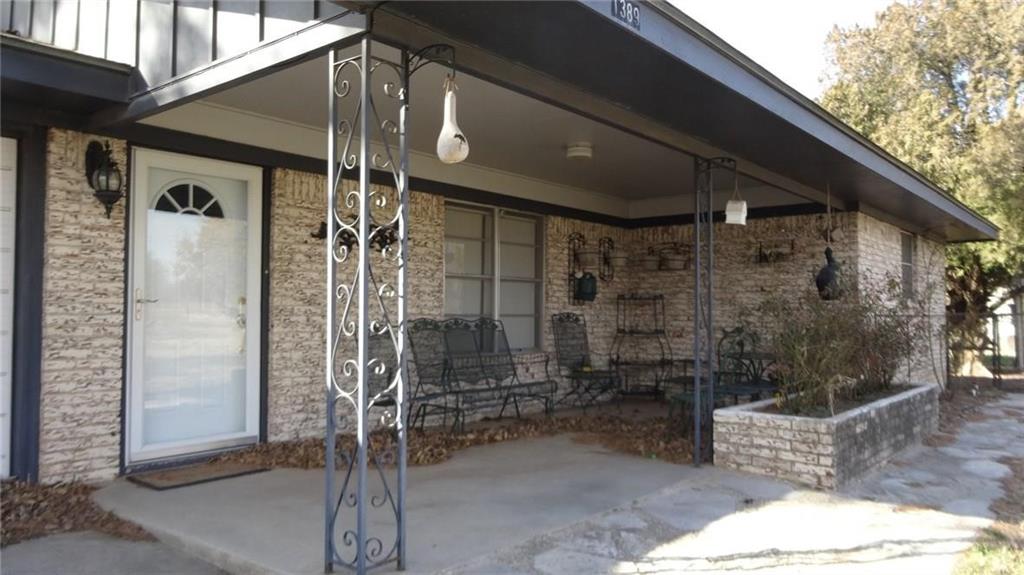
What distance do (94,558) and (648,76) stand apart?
148 inches

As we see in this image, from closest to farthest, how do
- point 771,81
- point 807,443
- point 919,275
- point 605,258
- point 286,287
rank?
1. point 771,81
2. point 807,443
3. point 286,287
4. point 605,258
5. point 919,275

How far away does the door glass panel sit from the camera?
502 cm

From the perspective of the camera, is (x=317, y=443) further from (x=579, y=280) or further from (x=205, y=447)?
(x=579, y=280)

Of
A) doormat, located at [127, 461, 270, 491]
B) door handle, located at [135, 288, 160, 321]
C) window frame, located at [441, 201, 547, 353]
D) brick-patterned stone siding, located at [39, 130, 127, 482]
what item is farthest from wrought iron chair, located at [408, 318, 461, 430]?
brick-patterned stone siding, located at [39, 130, 127, 482]

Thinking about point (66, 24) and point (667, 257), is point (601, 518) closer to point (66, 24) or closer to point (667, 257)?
point (66, 24)

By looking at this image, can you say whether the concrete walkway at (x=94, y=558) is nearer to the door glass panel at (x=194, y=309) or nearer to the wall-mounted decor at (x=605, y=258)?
the door glass panel at (x=194, y=309)

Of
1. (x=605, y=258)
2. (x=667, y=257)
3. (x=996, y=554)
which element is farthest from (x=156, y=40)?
(x=667, y=257)

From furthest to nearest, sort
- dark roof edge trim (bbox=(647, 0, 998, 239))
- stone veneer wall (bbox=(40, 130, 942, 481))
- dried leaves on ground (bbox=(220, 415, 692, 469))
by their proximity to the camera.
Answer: dried leaves on ground (bbox=(220, 415, 692, 469)), stone veneer wall (bbox=(40, 130, 942, 481)), dark roof edge trim (bbox=(647, 0, 998, 239))

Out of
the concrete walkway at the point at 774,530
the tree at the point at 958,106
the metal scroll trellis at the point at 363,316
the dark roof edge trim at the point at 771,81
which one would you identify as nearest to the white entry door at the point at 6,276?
the metal scroll trellis at the point at 363,316

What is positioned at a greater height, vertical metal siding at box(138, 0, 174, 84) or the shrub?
vertical metal siding at box(138, 0, 174, 84)

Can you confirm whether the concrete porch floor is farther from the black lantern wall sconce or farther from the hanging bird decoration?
the hanging bird decoration

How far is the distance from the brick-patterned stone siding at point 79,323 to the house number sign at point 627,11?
11.3ft

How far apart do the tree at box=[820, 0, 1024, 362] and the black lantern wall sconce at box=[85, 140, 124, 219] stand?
12047 mm

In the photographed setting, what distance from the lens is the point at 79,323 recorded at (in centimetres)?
455
